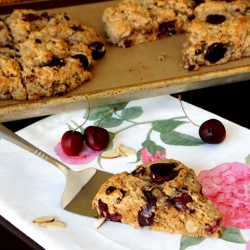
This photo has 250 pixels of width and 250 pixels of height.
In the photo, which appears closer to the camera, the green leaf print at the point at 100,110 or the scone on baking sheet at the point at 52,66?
the green leaf print at the point at 100,110

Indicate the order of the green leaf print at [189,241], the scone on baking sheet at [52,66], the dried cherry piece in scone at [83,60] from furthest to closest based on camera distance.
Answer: the dried cherry piece in scone at [83,60], the scone on baking sheet at [52,66], the green leaf print at [189,241]

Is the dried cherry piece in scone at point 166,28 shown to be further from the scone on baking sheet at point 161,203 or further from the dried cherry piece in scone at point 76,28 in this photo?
the scone on baking sheet at point 161,203

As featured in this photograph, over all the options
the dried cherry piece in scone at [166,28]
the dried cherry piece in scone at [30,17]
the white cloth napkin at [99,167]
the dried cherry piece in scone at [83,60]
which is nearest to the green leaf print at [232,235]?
the white cloth napkin at [99,167]

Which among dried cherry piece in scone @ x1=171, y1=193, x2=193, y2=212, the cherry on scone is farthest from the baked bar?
dried cherry piece in scone @ x1=171, y1=193, x2=193, y2=212

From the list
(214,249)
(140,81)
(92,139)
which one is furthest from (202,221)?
(140,81)

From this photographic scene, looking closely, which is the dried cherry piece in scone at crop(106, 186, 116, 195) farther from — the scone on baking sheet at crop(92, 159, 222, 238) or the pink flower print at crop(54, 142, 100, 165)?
the pink flower print at crop(54, 142, 100, 165)
